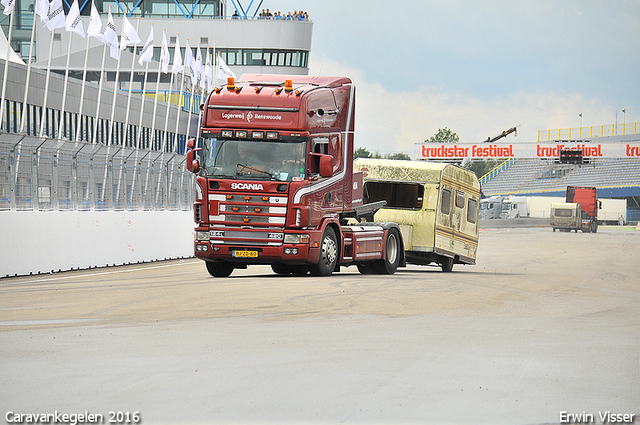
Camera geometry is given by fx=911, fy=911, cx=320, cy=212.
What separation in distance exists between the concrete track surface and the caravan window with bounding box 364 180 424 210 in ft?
20.6

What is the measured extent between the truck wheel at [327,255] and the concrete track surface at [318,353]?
6.10 feet

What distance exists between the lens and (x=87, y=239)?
21.4 meters

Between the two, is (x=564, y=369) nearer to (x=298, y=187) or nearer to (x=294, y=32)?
(x=298, y=187)

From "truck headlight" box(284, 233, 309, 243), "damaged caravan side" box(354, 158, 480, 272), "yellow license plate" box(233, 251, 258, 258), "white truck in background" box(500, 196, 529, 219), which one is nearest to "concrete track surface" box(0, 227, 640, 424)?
"truck headlight" box(284, 233, 309, 243)

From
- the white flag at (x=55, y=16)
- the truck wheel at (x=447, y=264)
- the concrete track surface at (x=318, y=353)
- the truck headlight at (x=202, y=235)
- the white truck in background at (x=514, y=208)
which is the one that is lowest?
the concrete track surface at (x=318, y=353)

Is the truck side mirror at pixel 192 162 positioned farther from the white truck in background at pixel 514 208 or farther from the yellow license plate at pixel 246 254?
the white truck in background at pixel 514 208

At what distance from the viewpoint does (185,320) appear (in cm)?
1092

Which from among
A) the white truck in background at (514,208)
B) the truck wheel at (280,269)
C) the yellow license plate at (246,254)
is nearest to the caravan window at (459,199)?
the truck wheel at (280,269)

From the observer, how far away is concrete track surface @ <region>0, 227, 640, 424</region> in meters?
6.14

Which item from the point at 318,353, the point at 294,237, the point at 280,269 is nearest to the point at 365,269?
the point at 280,269

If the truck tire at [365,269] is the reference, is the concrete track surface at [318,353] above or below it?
below

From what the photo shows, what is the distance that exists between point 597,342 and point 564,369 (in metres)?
1.90

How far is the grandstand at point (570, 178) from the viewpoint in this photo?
98062mm

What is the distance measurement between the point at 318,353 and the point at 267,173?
8.87m
